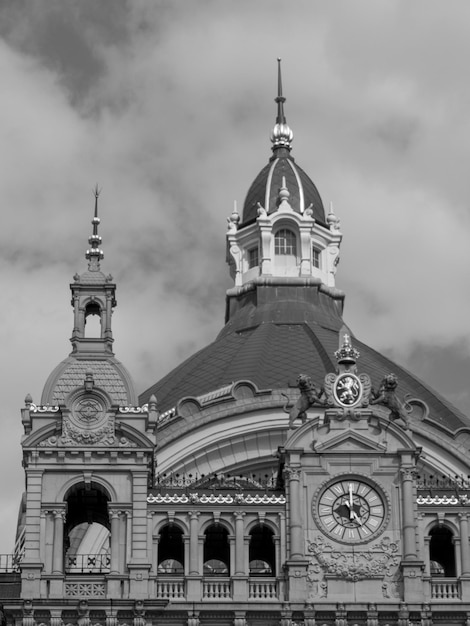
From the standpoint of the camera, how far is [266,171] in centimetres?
11375

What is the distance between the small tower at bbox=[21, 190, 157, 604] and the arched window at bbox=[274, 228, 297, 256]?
30369 millimetres

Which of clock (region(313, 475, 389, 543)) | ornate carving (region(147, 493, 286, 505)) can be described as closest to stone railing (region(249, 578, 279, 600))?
clock (region(313, 475, 389, 543))

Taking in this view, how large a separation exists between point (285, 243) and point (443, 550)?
109 ft

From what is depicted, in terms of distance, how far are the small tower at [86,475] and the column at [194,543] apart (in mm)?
1751

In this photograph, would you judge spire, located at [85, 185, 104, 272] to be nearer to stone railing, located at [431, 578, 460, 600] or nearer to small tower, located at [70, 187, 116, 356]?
small tower, located at [70, 187, 116, 356]

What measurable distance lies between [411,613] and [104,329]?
1810 centimetres

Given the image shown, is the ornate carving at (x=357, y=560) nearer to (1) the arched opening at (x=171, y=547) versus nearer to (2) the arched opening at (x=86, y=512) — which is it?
(1) the arched opening at (x=171, y=547)

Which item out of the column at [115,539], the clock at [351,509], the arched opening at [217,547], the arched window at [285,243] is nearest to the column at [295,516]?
the clock at [351,509]

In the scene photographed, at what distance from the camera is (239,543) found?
76.6m

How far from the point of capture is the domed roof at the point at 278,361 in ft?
309

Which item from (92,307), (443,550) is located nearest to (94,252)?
(92,307)

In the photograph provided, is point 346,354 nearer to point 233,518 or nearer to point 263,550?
point 233,518

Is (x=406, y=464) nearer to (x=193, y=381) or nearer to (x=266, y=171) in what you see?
(x=193, y=381)

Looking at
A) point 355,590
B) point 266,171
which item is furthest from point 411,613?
point 266,171
